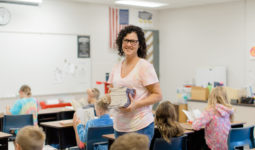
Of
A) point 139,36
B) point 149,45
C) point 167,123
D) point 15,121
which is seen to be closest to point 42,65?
point 15,121

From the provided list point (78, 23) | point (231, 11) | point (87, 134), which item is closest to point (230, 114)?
point (87, 134)

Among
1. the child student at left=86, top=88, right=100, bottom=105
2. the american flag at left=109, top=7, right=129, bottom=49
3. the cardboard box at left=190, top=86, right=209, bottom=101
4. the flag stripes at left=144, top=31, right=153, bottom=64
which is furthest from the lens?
the flag stripes at left=144, top=31, right=153, bottom=64

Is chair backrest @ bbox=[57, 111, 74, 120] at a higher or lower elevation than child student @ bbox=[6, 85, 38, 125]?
lower

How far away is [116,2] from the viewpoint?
8516 mm

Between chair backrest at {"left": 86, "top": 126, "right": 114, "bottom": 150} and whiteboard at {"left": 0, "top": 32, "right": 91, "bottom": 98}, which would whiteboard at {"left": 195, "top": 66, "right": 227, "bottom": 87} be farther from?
chair backrest at {"left": 86, "top": 126, "right": 114, "bottom": 150}

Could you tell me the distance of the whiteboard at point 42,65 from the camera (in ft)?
24.6

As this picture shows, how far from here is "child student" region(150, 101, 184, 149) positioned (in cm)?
387

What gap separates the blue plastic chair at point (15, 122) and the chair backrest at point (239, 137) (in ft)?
10.2

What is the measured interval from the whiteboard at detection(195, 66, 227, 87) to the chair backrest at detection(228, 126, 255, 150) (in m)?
4.02

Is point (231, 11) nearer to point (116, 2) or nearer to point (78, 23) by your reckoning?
point (116, 2)

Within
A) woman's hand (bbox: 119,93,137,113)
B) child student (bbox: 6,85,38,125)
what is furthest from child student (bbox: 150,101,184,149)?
child student (bbox: 6,85,38,125)

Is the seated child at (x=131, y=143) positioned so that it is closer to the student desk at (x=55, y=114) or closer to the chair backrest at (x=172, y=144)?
the chair backrest at (x=172, y=144)

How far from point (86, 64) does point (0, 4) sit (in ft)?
7.69

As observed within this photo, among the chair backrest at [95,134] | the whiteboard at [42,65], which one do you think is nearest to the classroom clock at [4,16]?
the whiteboard at [42,65]
